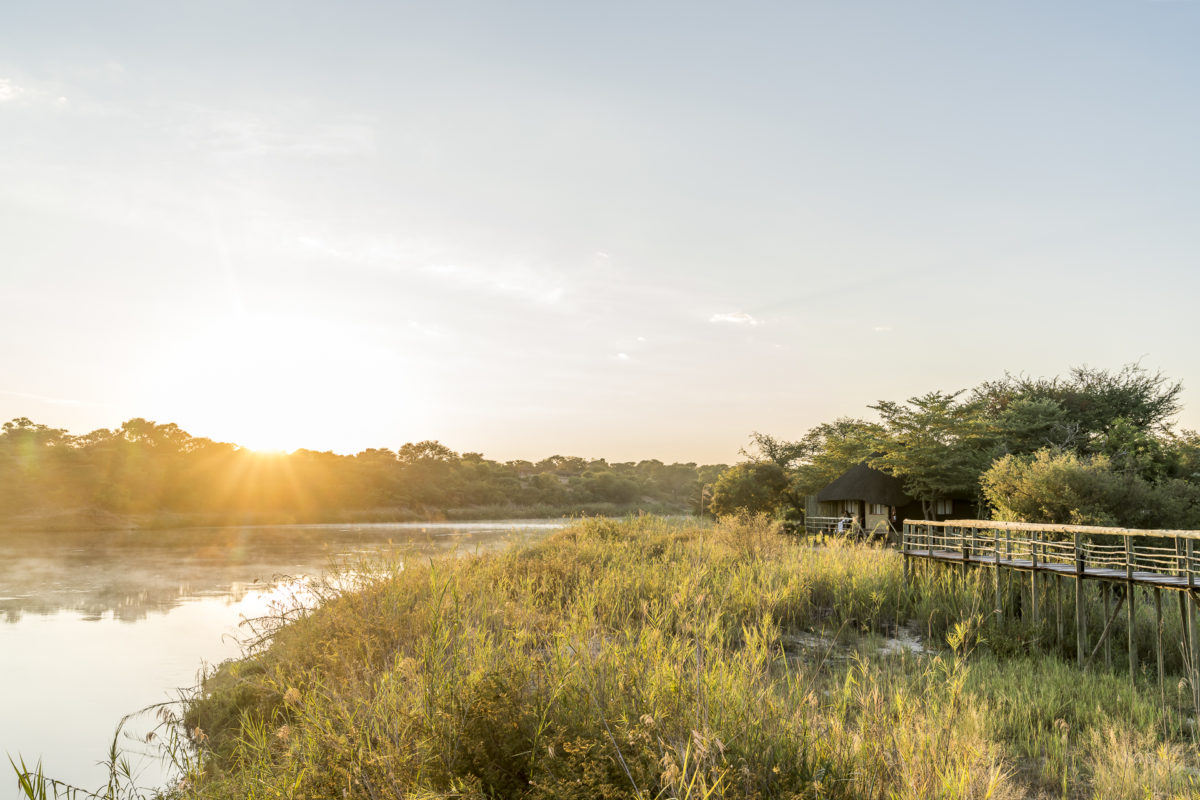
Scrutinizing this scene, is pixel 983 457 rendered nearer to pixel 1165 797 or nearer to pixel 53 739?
pixel 1165 797

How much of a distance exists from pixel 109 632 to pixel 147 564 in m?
13.6

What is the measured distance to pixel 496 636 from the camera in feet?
22.7

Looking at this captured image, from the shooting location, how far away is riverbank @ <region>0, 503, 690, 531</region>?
43156 mm

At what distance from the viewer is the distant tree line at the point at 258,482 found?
4628cm

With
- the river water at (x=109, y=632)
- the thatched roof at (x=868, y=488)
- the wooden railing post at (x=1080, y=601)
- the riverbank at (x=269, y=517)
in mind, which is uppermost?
the thatched roof at (x=868, y=488)

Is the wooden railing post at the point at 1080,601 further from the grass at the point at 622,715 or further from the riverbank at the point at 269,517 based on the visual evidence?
the riverbank at the point at 269,517

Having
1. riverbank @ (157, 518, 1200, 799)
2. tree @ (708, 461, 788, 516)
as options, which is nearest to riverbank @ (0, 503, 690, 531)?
tree @ (708, 461, 788, 516)

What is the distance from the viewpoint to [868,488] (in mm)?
34406

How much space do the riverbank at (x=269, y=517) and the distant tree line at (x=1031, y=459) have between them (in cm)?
937

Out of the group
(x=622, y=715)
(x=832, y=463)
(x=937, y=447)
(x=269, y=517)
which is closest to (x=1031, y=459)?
(x=937, y=447)

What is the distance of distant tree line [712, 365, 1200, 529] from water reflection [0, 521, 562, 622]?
15.2 m

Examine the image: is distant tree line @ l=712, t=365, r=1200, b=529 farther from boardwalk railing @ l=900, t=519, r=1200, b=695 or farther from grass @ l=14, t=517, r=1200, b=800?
grass @ l=14, t=517, r=1200, b=800

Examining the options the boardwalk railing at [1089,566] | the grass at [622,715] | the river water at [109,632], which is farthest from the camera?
the boardwalk railing at [1089,566]

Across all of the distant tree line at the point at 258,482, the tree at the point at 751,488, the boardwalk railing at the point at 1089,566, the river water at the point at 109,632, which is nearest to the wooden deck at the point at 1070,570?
the boardwalk railing at the point at 1089,566
